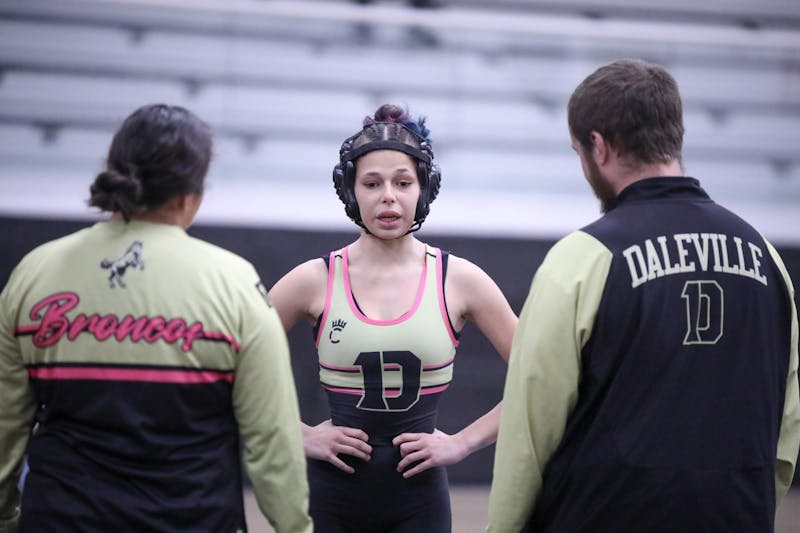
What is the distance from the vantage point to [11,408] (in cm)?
178

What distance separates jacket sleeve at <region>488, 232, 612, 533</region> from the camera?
181cm

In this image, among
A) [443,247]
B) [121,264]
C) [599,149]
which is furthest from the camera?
[443,247]

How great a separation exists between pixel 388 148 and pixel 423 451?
0.76m

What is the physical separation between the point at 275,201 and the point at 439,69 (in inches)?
46.2

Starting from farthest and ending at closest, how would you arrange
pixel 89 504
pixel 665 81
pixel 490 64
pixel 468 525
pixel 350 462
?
pixel 490 64 < pixel 468 525 < pixel 350 462 < pixel 665 81 < pixel 89 504

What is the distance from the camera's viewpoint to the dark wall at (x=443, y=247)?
4.73 meters

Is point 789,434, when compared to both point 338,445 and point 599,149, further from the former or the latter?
point 338,445

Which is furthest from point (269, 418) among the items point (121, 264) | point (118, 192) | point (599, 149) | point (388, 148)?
point (388, 148)

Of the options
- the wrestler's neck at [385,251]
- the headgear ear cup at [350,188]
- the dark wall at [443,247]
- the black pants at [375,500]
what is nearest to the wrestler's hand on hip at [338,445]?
the black pants at [375,500]

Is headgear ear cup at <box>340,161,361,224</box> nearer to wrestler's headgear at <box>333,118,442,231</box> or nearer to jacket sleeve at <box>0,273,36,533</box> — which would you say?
wrestler's headgear at <box>333,118,442,231</box>

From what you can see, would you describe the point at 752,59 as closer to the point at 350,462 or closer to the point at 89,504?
the point at 350,462

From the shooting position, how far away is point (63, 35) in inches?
205

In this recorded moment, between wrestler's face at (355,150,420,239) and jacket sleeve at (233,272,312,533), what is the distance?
27.8 inches

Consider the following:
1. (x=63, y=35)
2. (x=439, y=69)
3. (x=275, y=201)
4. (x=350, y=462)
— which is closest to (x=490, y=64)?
(x=439, y=69)
